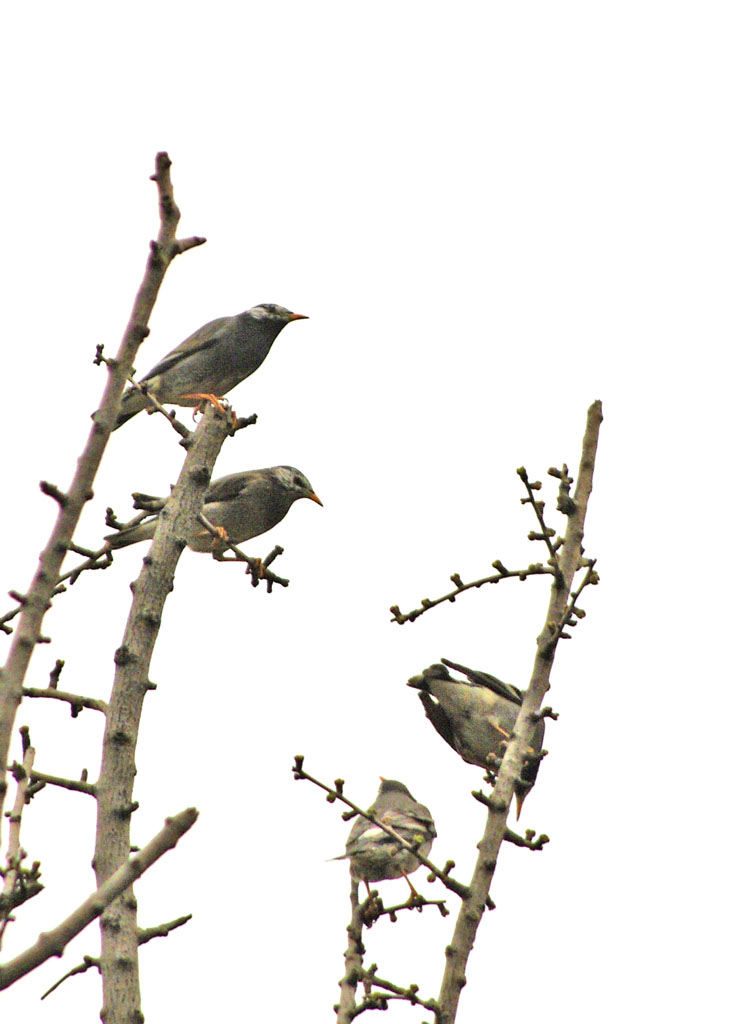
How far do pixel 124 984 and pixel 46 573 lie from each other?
2.34 m

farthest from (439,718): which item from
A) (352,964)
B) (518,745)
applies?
(518,745)

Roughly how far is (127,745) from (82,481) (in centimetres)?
232

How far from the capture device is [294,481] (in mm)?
9750

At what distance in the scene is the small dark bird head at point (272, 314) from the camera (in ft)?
34.3

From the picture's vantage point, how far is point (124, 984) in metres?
4.20

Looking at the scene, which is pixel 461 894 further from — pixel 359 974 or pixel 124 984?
pixel 124 984

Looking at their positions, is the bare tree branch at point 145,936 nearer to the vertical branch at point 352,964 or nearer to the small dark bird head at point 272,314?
the vertical branch at point 352,964

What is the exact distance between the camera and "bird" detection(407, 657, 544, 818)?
8.16m

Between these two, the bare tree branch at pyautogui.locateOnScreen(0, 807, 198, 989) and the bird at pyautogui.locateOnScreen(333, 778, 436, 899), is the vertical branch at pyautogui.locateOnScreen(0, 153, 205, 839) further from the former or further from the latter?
the bird at pyautogui.locateOnScreen(333, 778, 436, 899)

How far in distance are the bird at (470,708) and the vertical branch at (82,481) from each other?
582 centimetres

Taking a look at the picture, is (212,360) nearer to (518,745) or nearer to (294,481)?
(294,481)

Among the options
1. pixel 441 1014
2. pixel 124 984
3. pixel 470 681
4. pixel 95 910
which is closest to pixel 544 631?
pixel 441 1014

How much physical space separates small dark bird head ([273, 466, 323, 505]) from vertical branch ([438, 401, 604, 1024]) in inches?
183

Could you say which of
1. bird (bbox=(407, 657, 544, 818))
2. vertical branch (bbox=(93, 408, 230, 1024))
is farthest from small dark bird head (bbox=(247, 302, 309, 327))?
vertical branch (bbox=(93, 408, 230, 1024))
